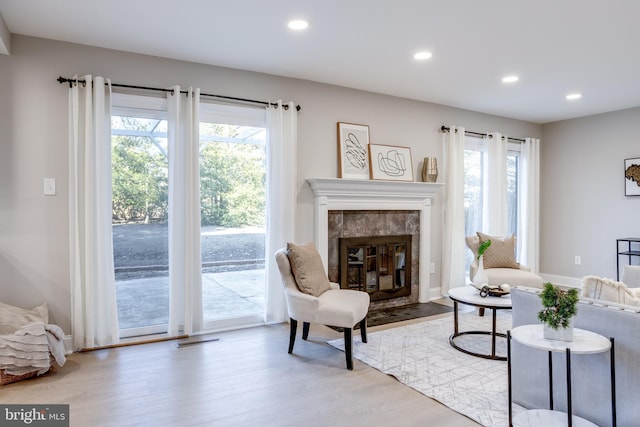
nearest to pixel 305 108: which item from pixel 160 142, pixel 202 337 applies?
pixel 160 142

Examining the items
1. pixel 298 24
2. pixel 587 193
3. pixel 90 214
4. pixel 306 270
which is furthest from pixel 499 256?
pixel 90 214

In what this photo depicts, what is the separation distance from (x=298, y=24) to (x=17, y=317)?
9.55 ft

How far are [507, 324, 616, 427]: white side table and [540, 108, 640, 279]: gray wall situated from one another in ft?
14.9

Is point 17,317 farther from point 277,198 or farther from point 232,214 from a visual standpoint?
point 277,198

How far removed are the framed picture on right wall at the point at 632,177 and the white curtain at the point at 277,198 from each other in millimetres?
4609

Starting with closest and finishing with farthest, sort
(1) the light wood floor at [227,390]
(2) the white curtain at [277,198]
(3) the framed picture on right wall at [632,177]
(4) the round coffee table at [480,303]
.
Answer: (1) the light wood floor at [227,390] → (4) the round coffee table at [480,303] → (2) the white curtain at [277,198] → (3) the framed picture on right wall at [632,177]

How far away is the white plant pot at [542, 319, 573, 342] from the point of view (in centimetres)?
198

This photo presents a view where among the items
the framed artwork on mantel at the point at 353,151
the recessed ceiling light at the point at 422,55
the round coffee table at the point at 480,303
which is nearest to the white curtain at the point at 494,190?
the framed artwork on mantel at the point at 353,151

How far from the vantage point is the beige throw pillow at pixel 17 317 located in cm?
290

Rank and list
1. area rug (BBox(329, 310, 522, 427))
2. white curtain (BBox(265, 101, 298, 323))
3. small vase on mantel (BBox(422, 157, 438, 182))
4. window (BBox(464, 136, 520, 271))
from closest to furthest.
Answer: area rug (BBox(329, 310, 522, 427)) < white curtain (BBox(265, 101, 298, 323)) < small vase on mantel (BBox(422, 157, 438, 182)) < window (BBox(464, 136, 520, 271))

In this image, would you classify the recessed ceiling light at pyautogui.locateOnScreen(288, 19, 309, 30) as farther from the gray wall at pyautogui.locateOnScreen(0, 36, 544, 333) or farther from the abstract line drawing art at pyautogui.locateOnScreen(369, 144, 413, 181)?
the abstract line drawing art at pyautogui.locateOnScreen(369, 144, 413, 181)

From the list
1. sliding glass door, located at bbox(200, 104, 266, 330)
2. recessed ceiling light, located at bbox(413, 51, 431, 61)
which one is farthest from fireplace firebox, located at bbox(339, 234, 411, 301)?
recessed ceiling light, located at bbox(413, 51, 431, 61)

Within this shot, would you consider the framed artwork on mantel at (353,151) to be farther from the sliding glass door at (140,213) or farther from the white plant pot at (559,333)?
the white plant pot at (559,333)

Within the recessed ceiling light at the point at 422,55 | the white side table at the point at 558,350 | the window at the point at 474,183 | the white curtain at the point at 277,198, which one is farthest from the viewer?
the window at the point at 474,183
